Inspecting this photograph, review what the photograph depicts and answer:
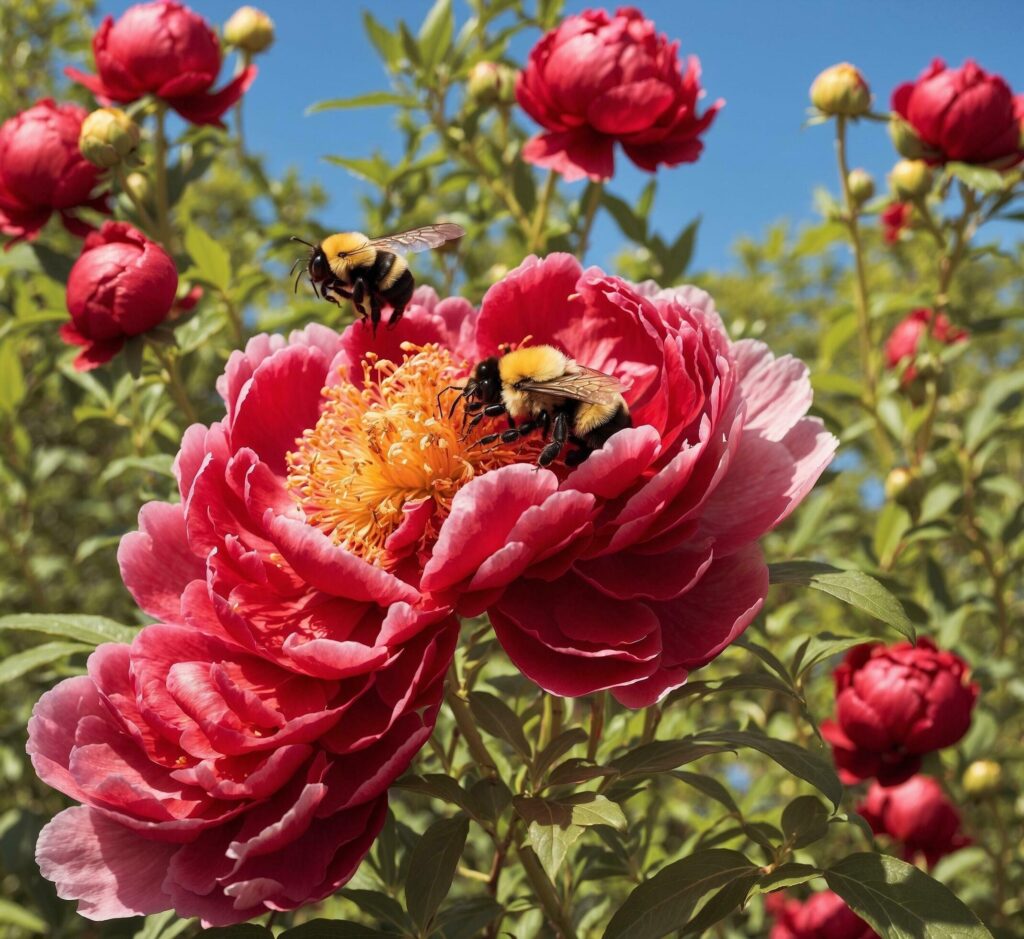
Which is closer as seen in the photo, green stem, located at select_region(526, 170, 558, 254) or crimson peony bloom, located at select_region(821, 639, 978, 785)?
crimson peony bloom, located at select_region(821, 639, 978, 785)

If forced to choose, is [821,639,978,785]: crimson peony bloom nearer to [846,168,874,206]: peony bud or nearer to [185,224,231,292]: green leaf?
[846,168,874,206]: peony bud

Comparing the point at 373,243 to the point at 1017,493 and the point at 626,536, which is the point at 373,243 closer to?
the point at 626,536

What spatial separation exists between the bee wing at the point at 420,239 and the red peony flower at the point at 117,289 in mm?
317

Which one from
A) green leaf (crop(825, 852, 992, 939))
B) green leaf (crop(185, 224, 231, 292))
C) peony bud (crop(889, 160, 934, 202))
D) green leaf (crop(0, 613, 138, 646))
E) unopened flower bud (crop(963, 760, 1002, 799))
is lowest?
unopened flower bud (crop(963, 760, 1002, 799))

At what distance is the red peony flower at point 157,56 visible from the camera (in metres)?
1.87

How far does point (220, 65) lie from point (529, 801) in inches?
60.2

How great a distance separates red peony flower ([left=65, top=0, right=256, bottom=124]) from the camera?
1.87 meters

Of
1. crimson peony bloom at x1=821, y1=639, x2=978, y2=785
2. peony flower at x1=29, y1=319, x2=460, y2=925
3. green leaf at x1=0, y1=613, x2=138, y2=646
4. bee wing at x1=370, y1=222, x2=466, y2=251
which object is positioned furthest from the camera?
crimson peony bloom at x1=821, y1=639, x2=978, y2=785

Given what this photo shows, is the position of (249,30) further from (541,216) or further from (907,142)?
(907,142)

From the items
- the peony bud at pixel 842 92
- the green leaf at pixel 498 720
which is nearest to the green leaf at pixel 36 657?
the green leaf at pixel 498 720

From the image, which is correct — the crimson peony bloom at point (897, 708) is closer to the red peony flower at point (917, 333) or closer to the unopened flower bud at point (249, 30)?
the red peony flower at point (917, 333)

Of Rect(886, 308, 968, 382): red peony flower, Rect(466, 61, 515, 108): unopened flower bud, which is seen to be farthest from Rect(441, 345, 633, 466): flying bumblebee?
Rect(886, 308, 968, 382): red peony flower

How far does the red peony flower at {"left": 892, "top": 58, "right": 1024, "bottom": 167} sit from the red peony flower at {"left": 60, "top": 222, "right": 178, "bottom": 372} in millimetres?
1367

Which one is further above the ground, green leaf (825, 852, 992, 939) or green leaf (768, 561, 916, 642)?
green leaf (768, 561, 916, 642)
